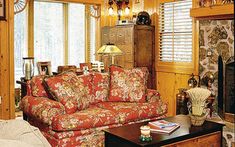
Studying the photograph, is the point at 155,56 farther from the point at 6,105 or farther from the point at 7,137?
the point at 7,137

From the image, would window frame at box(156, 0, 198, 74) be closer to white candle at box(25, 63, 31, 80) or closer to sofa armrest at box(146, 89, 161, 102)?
sofa armrest at box(146, 89, 161, 102)

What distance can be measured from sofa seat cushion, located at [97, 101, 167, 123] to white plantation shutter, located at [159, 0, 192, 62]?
145cm

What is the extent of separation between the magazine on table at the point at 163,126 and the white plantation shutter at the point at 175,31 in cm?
243

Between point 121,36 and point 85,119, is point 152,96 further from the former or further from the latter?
point 121,36

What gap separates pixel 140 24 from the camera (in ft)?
18.7

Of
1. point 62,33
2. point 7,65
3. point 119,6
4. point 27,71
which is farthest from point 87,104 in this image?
point 62,33

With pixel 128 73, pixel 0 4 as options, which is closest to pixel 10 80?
pixel 0 4

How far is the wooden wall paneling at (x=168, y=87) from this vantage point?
5574 millimetres

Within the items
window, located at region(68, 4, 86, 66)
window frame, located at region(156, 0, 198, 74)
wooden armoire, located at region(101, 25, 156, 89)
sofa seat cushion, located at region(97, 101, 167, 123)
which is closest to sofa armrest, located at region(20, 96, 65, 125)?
sofa seat cushion, located at region(97, 101, 167, 123)

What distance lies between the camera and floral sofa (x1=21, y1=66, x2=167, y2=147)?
3.36m

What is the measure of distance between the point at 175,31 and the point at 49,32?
142 inches

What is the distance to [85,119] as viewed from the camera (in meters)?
3.43

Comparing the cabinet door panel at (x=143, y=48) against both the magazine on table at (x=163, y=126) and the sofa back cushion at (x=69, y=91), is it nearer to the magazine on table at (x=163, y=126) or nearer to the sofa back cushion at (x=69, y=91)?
the sofa back cushion at (x=69, y=91)

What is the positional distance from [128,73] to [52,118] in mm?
1474
